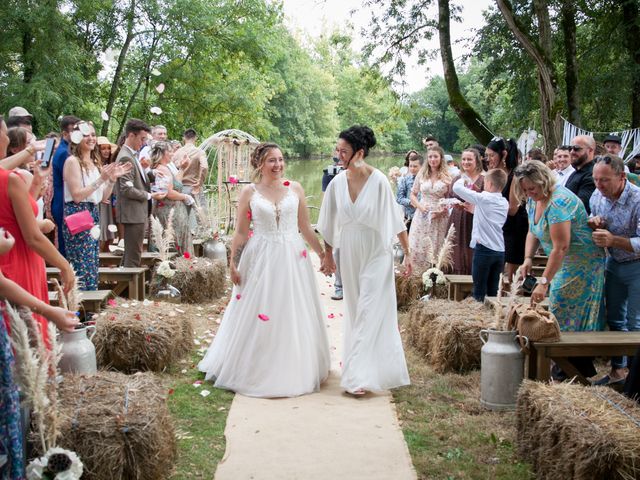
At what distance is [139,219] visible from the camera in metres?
8.72

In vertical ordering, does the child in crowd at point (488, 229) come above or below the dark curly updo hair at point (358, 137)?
below

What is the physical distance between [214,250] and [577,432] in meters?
8.54

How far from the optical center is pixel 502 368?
17.1ft

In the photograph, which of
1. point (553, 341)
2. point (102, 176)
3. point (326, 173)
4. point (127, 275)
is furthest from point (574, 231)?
point (326, 173)

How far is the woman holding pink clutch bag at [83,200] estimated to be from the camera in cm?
658

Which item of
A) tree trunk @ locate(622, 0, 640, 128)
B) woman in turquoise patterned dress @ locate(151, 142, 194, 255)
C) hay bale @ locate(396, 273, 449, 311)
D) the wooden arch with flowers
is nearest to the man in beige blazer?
woman in turquoise patterned dress @ locate(151, 142, 194, 255)

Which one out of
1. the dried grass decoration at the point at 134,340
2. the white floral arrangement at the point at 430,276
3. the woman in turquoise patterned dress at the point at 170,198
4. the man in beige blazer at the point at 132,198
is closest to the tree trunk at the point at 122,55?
the woman in turquoise patterned dress at the point at 170,198

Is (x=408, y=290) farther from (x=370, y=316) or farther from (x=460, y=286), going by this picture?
(x=370, y=316)

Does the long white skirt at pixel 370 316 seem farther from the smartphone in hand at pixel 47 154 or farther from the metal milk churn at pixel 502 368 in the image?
the smartphone in hand at pixel 47 154

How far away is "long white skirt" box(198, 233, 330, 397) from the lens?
591cm

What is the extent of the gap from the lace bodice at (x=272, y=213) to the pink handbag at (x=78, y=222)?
1.62 m

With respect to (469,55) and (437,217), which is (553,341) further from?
(469,55)

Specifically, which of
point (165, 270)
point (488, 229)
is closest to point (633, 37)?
point (488, 229)

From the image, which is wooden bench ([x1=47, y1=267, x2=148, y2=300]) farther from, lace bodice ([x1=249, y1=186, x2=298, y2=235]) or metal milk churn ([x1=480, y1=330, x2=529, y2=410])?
metal milk churn ([x1=480, y1=330, x2=529, y2=410])
